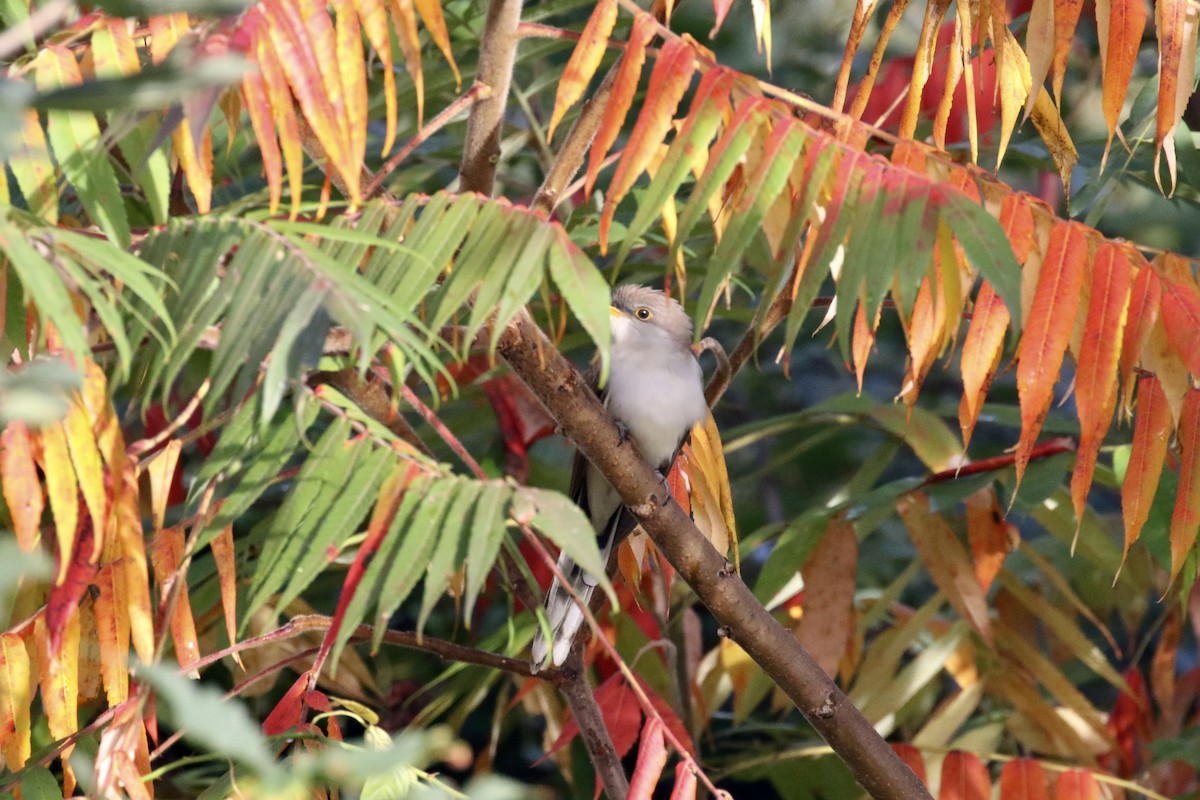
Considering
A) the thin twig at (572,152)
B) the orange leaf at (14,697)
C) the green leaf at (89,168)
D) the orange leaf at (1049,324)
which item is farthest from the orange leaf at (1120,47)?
the orange leaf at (14,697)

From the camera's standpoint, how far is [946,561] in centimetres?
378

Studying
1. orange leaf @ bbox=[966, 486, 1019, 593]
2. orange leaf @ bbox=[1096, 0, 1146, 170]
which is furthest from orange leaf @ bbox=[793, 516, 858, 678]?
orange leaf @ bbox=[1096, 0, 1146, 170]

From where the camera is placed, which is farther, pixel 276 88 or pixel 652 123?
pixel 652 123

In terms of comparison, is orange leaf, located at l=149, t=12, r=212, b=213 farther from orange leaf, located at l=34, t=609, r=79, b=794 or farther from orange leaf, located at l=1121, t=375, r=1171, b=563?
orange leaf, located at l=1121, t=375, r=1171, b=563

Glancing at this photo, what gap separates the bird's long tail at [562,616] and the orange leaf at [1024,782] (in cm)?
112

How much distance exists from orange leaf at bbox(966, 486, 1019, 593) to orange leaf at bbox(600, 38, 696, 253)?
1.85 m

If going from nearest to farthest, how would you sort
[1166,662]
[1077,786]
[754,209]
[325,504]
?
1. [325,504]
2. [754,209]
3. [1077,786]
4. [1166,662]

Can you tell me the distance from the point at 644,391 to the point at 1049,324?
6.18ft

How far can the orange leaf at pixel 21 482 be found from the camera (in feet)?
6.05

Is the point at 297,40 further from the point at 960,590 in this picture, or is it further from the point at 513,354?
the point at 960,590

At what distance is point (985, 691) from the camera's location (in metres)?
4.39

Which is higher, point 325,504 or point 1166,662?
point 325,504

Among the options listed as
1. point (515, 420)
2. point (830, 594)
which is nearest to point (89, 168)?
point (515, 420)

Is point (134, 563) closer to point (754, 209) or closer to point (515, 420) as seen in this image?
point (754, 209)
